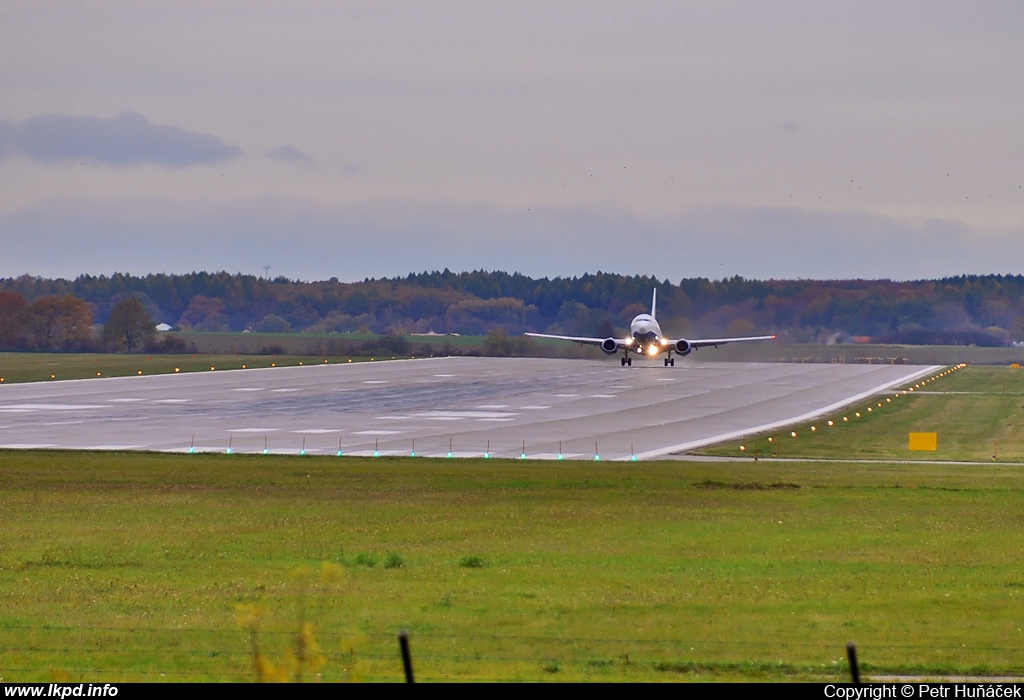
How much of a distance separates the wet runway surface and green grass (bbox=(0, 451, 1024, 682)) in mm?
11986

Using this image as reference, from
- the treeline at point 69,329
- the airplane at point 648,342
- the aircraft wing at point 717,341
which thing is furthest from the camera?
the treeline at point 69,329

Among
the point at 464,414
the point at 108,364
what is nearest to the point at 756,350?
the point at 108,364

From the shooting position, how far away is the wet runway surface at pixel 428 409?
49188 millimetres

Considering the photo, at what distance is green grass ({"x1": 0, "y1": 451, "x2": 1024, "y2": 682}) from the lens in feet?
49.5

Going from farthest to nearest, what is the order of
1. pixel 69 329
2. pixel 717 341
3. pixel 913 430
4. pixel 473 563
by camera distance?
pixel 69 329 → pixel 717 341 → pixel 913 430 → pixel 473 563

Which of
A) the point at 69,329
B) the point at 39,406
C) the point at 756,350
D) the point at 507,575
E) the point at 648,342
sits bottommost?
Result: the point at 39,406

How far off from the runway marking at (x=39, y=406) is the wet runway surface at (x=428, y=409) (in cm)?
7

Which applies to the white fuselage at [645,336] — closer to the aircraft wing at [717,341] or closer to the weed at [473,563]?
the aircraft wing at [717,341]

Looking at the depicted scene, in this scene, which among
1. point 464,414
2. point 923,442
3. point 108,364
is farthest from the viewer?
point 108,364

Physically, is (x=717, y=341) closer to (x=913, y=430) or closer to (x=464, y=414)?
(x=913, y=430)

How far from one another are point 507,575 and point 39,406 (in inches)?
2020

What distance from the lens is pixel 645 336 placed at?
10550cm

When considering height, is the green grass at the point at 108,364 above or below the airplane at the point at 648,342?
below

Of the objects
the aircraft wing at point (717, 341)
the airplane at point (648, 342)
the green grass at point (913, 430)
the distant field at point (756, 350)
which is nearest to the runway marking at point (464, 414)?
the green grass at point (913, 430)
